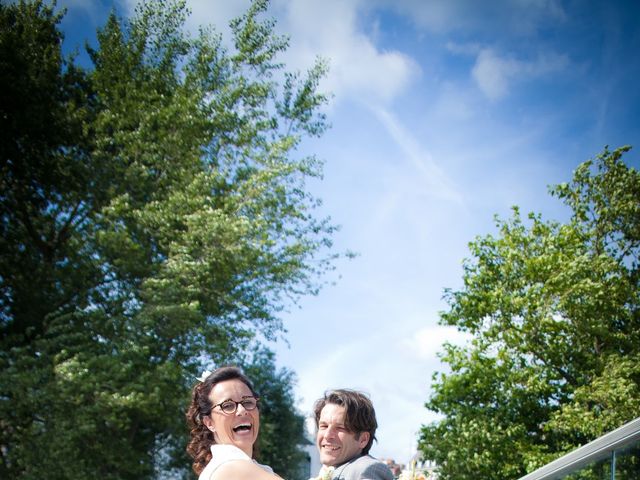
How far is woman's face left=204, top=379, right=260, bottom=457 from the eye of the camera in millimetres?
2588

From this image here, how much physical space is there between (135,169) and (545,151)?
15800 millimetres

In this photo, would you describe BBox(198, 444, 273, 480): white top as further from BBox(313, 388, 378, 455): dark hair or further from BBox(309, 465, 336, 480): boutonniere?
BBox(313, 388, 378, 455): dark hair

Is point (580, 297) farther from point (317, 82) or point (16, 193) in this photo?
point (16, 193)

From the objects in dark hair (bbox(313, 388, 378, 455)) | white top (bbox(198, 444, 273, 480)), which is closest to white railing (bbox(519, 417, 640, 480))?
dark hair (bbox(313, 388, 378, 455))

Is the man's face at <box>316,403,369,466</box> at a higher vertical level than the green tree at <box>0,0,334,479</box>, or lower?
lower

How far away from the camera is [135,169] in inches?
636

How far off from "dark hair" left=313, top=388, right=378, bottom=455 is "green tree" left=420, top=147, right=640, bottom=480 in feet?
52.2

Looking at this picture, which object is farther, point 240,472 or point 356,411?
point 356,411

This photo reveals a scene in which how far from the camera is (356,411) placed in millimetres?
2873

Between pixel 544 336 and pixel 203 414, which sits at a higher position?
pixel 544 336

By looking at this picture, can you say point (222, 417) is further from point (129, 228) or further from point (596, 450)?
point (129, 228)

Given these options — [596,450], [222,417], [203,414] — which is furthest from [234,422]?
[596,450]

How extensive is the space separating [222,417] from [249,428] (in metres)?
0.11

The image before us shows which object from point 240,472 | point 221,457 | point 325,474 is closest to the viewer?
point 240,472
